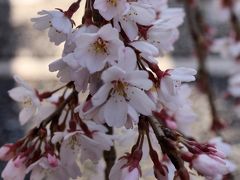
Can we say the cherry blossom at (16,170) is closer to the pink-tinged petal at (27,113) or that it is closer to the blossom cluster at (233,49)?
the pink-tinged petal at (27,113)

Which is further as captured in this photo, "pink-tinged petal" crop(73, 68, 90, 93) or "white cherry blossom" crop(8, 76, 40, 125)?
"white cherry blossom" crop(8, 76, 40, 125)

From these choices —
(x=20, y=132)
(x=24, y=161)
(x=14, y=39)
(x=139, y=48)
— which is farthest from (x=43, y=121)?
(x=14, y=39)

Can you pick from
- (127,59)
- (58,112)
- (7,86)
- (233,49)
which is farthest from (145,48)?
(7,86)

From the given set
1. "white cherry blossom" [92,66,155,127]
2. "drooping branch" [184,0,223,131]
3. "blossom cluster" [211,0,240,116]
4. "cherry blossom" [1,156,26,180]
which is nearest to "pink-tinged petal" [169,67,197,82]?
"white cherry blossom" [92,66,155,127]

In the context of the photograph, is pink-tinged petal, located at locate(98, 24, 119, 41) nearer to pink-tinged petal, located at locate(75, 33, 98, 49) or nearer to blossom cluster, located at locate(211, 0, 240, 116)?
pink-tinged petal, located at locate(75, 33, 98, 49)

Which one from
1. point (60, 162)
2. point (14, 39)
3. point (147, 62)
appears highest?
point (147, 62)

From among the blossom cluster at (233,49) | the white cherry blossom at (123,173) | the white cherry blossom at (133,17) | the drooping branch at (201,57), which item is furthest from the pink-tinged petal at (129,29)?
the blossom cluster at (233,49)

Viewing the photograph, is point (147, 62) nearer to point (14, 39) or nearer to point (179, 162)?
point (179, 162)

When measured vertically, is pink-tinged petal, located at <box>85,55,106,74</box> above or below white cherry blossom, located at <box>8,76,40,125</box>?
above
